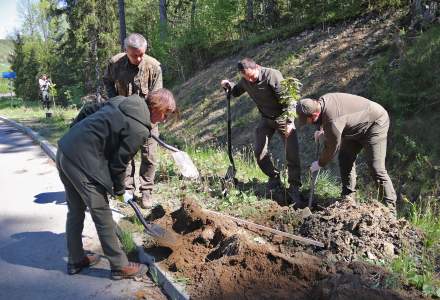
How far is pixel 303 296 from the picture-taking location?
3322 mm

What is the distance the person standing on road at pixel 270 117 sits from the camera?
5492 mm

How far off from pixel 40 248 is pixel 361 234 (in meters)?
3.48

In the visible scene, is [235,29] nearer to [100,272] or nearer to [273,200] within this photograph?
[273,200]

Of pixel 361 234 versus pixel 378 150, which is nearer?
pixel 361 234

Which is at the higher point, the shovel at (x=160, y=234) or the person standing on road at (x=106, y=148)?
the person standing on road at (x=106, y=148)

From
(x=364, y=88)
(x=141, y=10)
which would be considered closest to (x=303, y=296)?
(x=364, y=88)

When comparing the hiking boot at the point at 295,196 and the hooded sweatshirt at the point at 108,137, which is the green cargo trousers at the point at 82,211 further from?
the hiking boot at the point at 295,196

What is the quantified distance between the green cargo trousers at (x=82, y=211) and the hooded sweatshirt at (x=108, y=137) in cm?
9

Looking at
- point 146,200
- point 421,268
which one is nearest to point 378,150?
point 421,268

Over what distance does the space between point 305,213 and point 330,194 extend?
1540 mm

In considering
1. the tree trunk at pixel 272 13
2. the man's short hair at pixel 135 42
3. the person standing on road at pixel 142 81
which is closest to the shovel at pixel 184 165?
the person standing on road at pixel 142 81

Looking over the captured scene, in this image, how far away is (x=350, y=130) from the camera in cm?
529

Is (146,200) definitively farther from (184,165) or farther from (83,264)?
(83,264)

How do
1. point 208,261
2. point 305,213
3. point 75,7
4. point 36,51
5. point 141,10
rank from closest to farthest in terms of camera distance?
point 208,261 < point 305,213 < point 75,7 < point 141,10 < point 36,51
